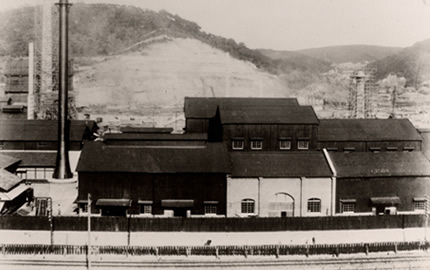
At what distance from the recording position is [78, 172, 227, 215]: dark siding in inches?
1431

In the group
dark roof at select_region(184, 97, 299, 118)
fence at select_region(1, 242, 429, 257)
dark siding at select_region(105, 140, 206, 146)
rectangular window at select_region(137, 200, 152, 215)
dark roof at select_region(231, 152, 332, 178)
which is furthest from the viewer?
dark roof at select_region(184, 97, 299, 118)

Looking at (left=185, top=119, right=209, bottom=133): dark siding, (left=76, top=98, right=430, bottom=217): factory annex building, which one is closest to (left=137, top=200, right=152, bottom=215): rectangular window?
(left=76, top=98, right=430, bottom=217): factory annex building

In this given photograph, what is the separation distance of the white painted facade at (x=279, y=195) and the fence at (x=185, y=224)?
4594 mm

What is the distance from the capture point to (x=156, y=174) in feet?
120

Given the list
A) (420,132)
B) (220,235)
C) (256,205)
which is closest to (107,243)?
(220,235)

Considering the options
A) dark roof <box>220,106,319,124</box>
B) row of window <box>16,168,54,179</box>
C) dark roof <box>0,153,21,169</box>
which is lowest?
row of window <box>16,168,54,179</box>

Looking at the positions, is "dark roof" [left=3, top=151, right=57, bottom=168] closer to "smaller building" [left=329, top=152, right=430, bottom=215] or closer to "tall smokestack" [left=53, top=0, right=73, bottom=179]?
"tall smokestack" [left=53, top=0, right=73, bottom=179]

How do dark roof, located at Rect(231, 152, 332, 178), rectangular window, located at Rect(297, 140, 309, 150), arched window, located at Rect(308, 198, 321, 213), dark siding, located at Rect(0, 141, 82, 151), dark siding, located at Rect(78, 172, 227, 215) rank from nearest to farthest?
dark siding, located at Rect(78, 172, 227, 215), dark roof, located at Rect(231, 152, 332, 178), arched window, located at Rect(308, 198, 321, 213), rectangular window, located at Rect(297, 140, 309, 150), dark siding, located at Rect(0, 141, 82, 151)

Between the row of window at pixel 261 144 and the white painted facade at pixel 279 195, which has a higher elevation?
the row of window at pixel 261 144

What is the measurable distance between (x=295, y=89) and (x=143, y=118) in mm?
41391

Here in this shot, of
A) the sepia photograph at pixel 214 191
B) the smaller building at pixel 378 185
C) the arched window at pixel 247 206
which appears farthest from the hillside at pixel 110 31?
the smaller building at pixel 378 185

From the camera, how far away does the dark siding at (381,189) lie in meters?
38.1

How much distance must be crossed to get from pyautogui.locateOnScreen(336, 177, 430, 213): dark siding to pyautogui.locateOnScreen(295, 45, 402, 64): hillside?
344 feet

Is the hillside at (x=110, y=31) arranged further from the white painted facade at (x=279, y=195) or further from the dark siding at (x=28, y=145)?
the white painted facade at (x=279, y=195)
